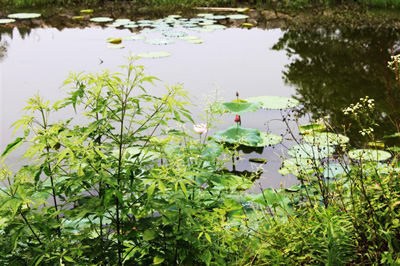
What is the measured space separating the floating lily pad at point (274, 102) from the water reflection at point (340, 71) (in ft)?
0.62

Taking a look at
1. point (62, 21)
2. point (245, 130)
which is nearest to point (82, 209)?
point (245, 130)

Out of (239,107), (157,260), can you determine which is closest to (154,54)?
(239,107)

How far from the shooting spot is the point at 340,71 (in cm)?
580

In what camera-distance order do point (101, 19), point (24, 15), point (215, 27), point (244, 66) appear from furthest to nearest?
1. point (24, 15)
2. point (101, 19)
3. point (215, 27)
4. point (244, 66)

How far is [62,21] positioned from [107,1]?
85.7 inches

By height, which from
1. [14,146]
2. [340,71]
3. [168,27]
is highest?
[14,146]

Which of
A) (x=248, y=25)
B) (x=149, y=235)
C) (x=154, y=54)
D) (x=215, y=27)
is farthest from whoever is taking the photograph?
(x=248, y=25)

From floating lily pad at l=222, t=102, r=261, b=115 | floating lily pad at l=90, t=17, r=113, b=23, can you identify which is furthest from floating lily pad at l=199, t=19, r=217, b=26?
floating lily pad at l=222, t=102, r=261, b=115

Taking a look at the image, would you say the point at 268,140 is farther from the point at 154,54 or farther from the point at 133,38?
the point at 133,38

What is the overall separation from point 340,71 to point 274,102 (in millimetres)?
1448

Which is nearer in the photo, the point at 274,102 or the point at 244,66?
the point at 274,102

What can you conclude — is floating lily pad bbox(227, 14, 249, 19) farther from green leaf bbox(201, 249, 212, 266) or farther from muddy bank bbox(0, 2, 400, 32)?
green leaf bbox(201, 249, 212, 266)

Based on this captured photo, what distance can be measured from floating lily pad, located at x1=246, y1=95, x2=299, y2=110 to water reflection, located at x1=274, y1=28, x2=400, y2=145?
19 cm

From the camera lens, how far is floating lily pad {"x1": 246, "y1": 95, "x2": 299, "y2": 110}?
4609mm
